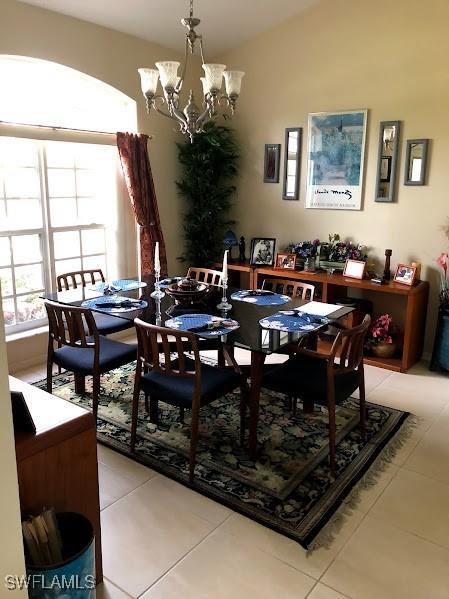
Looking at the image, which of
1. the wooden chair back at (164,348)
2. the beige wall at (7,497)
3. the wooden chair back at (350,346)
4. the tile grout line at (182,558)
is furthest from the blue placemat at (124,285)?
the beige wall at (7,497)

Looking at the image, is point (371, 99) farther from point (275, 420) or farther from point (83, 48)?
point (275, 420)

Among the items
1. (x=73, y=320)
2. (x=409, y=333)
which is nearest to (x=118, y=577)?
(x=73, y=320)

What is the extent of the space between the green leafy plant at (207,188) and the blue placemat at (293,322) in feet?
7.82

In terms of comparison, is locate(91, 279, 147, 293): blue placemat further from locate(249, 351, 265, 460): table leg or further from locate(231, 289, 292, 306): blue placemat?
locate(249, 351, 265, 460): table leg

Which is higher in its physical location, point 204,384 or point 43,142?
point 43,142

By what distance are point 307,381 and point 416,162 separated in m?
2.41

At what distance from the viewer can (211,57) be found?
507cm

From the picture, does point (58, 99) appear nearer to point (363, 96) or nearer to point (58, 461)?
point (363, 96)

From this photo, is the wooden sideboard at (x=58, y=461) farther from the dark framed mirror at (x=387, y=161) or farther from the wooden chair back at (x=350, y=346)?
the dark framed mirror at (x=387, y=161)

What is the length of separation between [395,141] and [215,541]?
3.46 meters

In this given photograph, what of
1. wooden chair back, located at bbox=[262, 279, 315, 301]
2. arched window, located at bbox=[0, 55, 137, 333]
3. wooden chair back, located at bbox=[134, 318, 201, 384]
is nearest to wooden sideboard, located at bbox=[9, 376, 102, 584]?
wooden chair back, located at bbox=[134, 318, 201, 384]

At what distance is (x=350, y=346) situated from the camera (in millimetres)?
2525

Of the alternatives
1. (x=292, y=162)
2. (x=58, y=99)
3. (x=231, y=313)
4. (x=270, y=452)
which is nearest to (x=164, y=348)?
(x=231, y=313)

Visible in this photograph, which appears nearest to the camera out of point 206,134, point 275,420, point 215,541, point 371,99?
point 215,541
